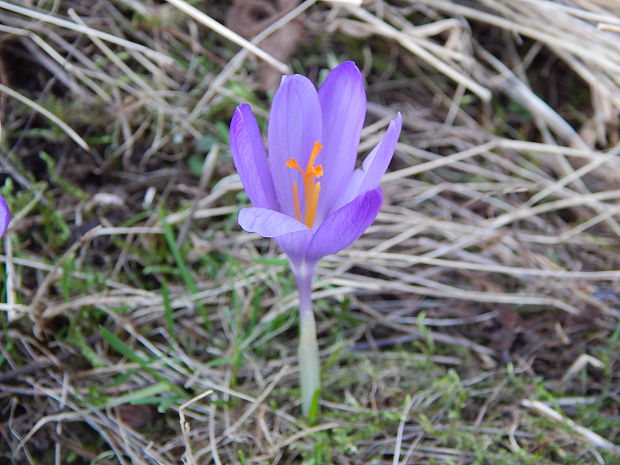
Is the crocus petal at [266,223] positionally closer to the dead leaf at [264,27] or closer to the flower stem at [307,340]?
the flower stem at [307,340]

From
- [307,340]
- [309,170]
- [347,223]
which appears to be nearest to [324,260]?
[307,340]

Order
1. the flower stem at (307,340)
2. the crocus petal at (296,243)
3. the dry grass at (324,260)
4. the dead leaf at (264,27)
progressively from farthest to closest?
the dead leaf at (264,27), the dry grass at (324,260), the flower stem at (307,340), the crocus petal at (296,243)

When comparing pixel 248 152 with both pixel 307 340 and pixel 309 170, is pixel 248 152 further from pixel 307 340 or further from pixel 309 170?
pixel 307 340

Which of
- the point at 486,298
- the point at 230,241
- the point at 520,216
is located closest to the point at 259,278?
the point at 230,241

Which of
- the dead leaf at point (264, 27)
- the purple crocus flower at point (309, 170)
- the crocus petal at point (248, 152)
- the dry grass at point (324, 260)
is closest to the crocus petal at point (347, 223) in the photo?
the purple crocus flower at point (309, 170)

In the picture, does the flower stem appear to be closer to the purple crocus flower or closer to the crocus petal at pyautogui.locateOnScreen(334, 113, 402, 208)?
the purple crocus flower
